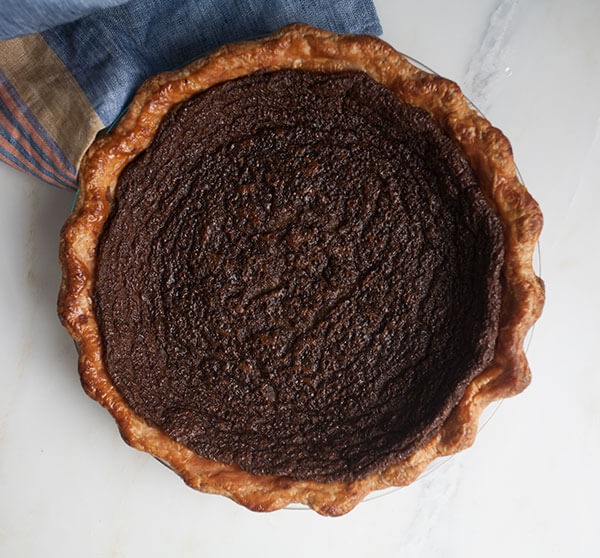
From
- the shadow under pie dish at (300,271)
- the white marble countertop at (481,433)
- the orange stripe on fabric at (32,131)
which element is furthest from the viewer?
the white marble countertop at (481,433)

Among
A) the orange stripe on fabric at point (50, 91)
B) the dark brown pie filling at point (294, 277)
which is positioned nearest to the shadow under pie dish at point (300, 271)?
the dark brown pie filling at point (294, 277)

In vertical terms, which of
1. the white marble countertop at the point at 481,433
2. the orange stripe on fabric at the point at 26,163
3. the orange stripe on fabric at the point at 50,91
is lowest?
the white marble countertop at the point at 481,433

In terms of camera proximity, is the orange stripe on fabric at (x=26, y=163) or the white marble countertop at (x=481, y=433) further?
the white marble countertop at (x=481, y=433)

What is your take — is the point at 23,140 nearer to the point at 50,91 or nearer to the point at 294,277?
the point at 50,91

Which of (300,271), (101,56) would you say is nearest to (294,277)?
(300,271)

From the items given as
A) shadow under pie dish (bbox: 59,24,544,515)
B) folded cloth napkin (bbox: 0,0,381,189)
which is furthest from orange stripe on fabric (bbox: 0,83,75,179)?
shadow under pie dish (bbox: 59,24,544,515)

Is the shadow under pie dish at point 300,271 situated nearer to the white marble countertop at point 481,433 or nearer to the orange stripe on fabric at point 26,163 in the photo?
the orange stripe on fabric at point 26,163

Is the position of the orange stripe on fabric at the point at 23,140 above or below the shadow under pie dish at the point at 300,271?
above

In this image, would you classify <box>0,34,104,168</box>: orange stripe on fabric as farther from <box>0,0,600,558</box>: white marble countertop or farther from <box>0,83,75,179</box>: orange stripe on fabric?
<box>0,0,600,558</box>: white marble countertop
